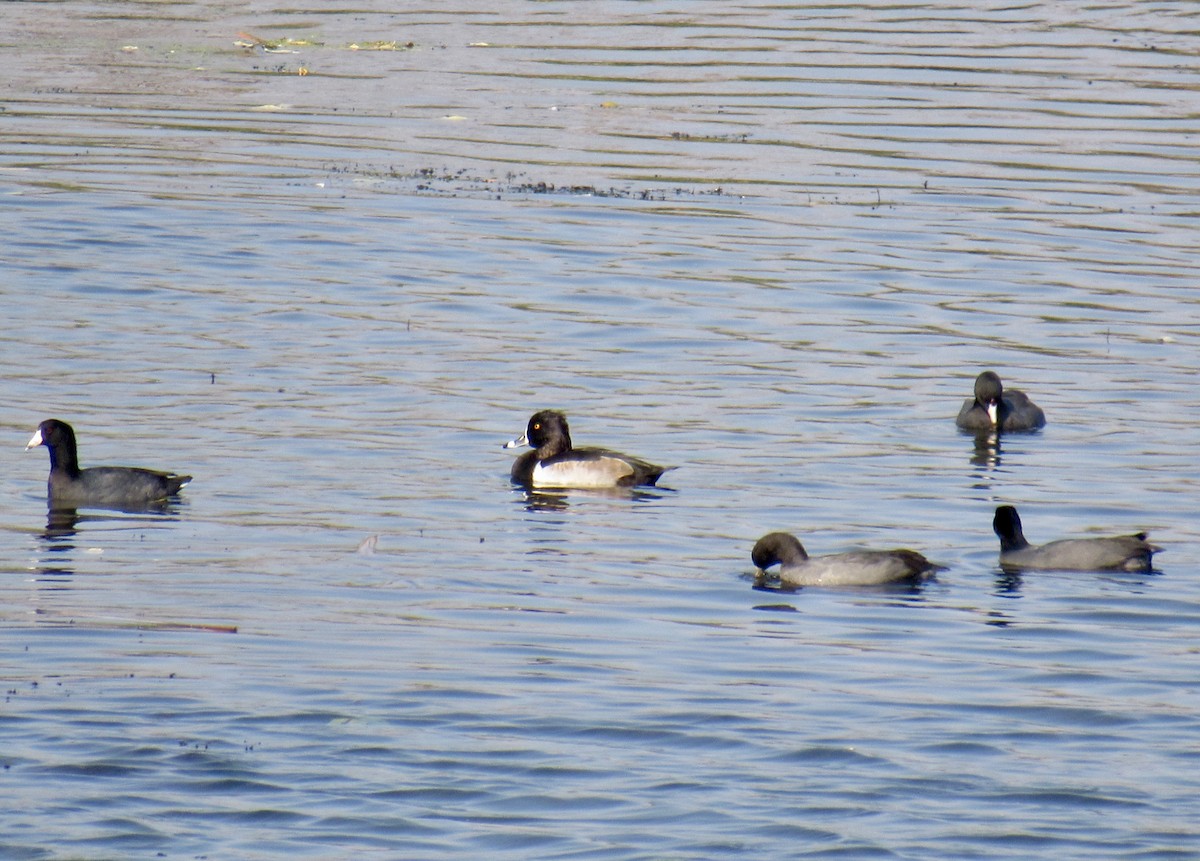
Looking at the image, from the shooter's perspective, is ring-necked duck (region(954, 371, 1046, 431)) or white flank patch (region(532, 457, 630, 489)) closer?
white flank patch (region(532, 457, 630, 489))

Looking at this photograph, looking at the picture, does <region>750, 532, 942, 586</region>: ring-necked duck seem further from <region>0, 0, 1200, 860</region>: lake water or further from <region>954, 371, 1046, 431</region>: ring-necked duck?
<region>954, 371, 1046, 431</region>: ring-necked duck

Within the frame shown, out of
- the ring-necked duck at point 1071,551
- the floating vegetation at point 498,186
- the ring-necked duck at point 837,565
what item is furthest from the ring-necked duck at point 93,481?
the floating vegetation at point 498,186

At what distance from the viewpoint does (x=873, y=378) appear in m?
20.6

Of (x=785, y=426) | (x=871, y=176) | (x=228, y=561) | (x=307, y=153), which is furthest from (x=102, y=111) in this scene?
(x=228, y=561)

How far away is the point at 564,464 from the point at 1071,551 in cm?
442

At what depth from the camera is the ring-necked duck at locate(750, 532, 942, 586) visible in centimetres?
1368

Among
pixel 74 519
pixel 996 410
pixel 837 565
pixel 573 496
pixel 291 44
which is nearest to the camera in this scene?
pixel 837 565

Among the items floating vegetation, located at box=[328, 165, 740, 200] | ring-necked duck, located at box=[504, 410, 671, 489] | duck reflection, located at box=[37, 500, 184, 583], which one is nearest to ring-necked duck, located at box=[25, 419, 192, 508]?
duck reflection, located at box=[37, 500, 184, 583]

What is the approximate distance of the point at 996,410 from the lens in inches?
729

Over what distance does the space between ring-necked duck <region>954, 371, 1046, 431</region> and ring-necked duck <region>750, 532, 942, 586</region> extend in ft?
15.2

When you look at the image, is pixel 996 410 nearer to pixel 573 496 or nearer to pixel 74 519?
pixel 573 496

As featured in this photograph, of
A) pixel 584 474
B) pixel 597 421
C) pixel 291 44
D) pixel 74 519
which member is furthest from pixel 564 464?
pixel 291 44

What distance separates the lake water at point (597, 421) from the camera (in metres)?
9.72

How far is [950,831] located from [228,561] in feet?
20.3
